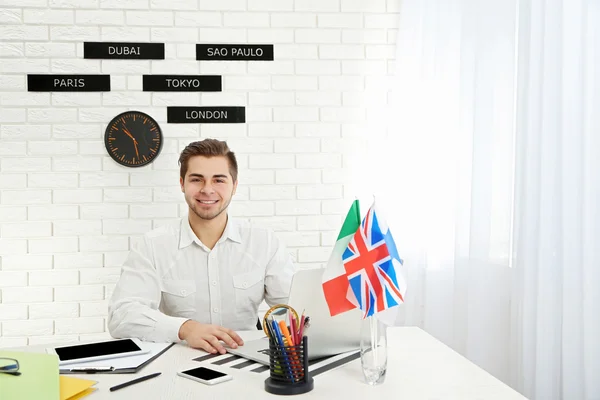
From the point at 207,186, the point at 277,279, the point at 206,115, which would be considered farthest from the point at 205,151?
the point at 206,115

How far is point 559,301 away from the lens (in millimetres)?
2369

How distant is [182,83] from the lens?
347 centimetres

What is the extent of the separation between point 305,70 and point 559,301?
6.35 ft

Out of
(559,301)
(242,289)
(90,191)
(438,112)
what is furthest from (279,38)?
(559,301)

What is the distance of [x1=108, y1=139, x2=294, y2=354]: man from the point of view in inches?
99.5

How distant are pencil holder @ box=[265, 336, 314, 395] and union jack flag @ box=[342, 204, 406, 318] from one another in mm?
185

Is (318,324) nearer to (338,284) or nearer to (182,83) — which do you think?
(338,284)

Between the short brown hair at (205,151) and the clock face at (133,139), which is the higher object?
the clock face at (133,139)

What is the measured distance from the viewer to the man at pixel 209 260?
8.29ft

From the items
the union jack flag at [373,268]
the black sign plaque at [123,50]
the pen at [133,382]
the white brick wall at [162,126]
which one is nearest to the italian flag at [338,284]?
the union jack flag at [373,268]

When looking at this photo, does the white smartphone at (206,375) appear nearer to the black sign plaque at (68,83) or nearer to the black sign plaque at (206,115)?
the black sign plaque at (206,115)

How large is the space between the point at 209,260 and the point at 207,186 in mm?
314

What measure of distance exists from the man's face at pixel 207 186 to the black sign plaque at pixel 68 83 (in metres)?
1.12

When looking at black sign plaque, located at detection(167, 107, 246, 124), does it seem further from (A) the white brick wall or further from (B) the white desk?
(B) the white desk
